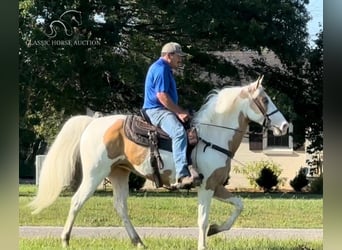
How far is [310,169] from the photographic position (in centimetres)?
633

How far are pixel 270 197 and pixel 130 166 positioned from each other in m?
1.21

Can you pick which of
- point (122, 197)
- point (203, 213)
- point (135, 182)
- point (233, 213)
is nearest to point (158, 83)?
point (135, 182)

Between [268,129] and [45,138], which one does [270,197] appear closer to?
[268,129]

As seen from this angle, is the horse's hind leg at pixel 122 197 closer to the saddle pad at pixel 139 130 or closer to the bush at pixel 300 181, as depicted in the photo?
the saddle pad at pixel 139 130

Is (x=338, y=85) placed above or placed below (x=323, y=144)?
above

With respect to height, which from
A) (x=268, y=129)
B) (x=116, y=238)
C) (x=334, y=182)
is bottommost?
(x=116, y=238)

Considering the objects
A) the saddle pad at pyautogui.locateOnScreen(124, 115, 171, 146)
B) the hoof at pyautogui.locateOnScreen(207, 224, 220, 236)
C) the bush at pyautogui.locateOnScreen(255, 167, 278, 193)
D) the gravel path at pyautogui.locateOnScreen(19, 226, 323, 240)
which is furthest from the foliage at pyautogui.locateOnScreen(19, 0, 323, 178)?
the hoof at pyautogui.locateOnScreen(207, 224, 220, 236)

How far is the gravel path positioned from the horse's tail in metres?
0.20

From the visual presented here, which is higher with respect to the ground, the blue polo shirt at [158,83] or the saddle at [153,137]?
the blue polo shirt at [158,83]

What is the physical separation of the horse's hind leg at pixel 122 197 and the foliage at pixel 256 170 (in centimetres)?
96

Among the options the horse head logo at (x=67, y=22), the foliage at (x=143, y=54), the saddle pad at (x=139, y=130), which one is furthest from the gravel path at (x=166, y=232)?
the horse head logo at (x=67, y=22)

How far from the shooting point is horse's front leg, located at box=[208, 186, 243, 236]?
21.0 feet

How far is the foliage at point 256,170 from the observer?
6426 mm

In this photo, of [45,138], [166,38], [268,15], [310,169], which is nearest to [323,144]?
[310,169]
